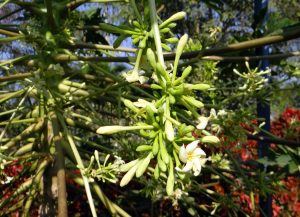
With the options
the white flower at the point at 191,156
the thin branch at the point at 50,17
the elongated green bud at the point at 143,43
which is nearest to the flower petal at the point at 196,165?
the white flower at the point at 191,156

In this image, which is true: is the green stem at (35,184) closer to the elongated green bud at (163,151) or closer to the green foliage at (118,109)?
the green foliage at (118,109)

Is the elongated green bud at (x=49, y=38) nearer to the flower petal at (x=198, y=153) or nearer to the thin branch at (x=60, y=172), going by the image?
the thin branch at (x=60, y=172)

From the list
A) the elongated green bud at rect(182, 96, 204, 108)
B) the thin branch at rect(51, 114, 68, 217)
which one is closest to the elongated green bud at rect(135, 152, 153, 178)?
the elongated green bud at rect(182, 96, 204, 108)

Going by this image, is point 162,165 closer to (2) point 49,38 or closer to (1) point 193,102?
(1) point 193,102

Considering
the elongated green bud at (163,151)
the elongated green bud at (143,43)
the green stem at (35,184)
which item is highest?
the elongated green bud at (143,43)

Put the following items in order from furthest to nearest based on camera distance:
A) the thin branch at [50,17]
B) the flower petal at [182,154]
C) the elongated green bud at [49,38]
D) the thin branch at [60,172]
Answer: the elongated green bud at [49,38]
the thin branch at [50,17]
the thin branch at [60,172]
the flower petal at [182,154]

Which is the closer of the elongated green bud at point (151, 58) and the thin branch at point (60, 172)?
the elongated green bud at point (151, 58)

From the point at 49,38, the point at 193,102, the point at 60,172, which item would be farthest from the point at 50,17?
the point at 193,102

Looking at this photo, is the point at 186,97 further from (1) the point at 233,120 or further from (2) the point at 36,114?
(2) the point at 36,114

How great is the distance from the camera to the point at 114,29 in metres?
0.84

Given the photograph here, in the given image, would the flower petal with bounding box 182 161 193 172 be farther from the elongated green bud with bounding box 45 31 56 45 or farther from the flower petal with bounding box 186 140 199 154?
the elongated green bud with bounding box 45 31 56 45

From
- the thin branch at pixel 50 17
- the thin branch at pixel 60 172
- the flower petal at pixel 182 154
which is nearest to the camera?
the flower petal at pixel 182 154

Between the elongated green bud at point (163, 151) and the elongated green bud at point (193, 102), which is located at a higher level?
the elongated green bud at point (193, 102)

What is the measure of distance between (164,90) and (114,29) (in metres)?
0.19
